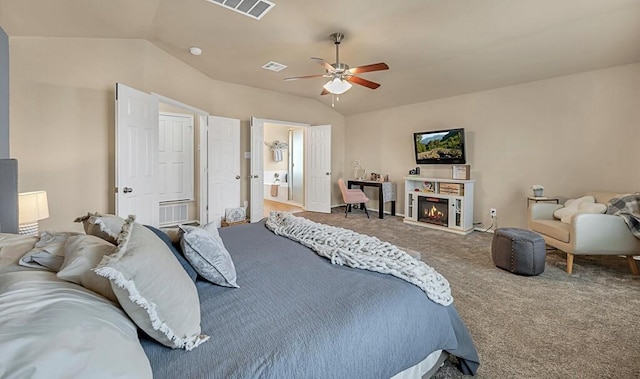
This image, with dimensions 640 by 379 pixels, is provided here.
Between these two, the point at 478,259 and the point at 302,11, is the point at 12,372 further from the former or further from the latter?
the point at 478,259

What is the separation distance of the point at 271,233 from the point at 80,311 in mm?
1668

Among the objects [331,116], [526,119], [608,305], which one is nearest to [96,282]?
[608,305]

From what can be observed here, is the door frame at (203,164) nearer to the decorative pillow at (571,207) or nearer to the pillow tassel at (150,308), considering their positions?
the pillow tassel at (150,308)

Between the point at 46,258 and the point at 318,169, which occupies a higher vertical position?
the point at 318,169

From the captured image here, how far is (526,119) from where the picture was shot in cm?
454

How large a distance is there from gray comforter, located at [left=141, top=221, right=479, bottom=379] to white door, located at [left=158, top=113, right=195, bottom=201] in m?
4.36

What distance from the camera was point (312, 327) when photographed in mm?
1067

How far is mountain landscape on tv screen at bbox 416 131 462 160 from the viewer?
17.1ft

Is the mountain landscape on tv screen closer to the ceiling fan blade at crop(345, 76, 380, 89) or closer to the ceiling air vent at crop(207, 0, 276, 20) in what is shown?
the ceiling fan blade at crop(345, 76, 380, 89)

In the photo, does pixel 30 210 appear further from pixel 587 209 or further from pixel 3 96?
pixel 587 209

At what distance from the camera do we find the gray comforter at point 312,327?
917mm

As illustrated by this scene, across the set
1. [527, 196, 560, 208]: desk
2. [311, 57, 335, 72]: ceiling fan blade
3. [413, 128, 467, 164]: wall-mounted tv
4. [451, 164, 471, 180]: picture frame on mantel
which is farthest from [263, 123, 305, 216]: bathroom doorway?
[527, 196, 560, 208]: desk

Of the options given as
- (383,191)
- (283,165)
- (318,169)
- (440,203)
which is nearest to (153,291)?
(440,203)

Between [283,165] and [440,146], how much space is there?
4.88 metres
